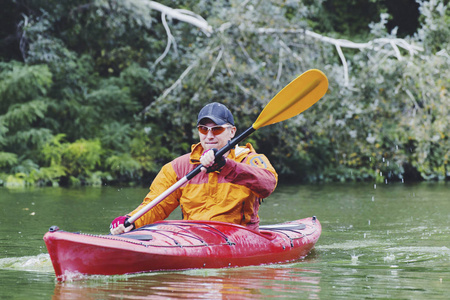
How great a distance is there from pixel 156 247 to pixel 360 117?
864 cm

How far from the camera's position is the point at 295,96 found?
5668 millimetres

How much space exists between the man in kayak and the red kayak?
140mm

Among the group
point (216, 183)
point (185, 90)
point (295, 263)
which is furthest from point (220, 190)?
point (185, 90)

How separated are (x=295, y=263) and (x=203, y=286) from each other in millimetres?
1262

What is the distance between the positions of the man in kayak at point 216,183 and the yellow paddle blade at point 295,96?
559 millimetres

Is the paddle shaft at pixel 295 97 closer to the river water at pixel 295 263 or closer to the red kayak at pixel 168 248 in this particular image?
the red kayak at pixel 168 248

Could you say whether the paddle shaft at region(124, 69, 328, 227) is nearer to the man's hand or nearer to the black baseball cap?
the black baseball cap

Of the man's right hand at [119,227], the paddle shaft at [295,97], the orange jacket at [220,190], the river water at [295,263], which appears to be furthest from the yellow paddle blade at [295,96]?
the man's right hand at [119,227]

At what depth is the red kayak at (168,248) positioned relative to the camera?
4.21 metres

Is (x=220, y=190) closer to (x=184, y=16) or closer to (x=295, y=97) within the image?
(x=295, y=97)

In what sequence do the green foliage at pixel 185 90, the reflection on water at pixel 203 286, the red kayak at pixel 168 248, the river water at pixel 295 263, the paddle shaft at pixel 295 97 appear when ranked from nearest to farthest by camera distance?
the reflection on water at pixel 203 286
the river water at pixel 295 263
the red kayak at pixel 168 248
the paddle shaft at pixel 295 97
the green foliage at pixel 185 90

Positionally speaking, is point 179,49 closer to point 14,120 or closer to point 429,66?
point 14,120

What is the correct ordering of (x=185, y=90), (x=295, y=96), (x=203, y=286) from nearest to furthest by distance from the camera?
1. (x=203, y=286)
2. (x=295, y=96)
3. (x=185, y=90)

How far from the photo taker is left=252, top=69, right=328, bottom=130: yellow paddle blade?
18.3ft
